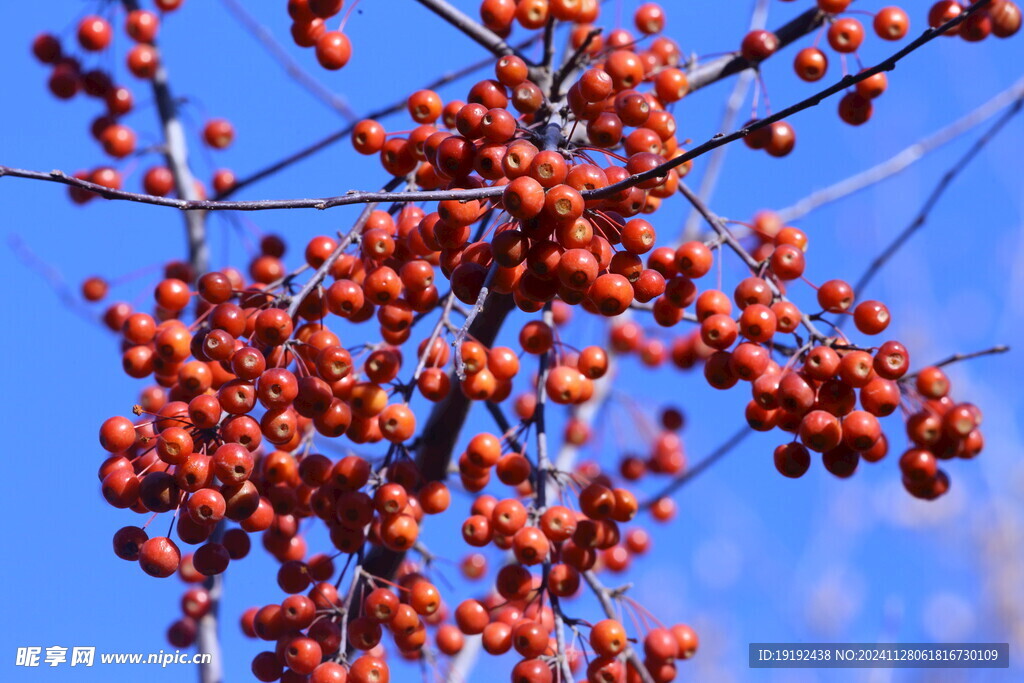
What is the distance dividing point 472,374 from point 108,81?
7.41ft

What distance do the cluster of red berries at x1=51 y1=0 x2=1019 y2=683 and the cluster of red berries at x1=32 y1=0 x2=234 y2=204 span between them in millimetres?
1180

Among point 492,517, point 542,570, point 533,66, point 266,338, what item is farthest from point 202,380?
point 533,66

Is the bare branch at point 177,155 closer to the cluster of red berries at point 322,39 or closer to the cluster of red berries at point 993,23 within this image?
Answer: the cluster of red berries at point 322,39

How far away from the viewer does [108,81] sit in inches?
152

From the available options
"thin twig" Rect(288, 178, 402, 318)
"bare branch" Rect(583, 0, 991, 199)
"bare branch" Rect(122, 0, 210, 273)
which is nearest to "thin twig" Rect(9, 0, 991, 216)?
"bare branch" Rect(583, 0, 991, 199)

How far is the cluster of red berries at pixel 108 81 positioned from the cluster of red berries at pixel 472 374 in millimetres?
1180

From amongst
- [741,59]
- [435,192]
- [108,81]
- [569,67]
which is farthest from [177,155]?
[435,192]

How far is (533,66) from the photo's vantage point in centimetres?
275

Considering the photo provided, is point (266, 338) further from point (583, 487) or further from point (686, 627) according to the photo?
point (686, 627)

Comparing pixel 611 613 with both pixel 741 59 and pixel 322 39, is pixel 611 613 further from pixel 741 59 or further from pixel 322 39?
pixel 322 39

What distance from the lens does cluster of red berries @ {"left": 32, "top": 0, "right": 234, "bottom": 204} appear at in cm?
383

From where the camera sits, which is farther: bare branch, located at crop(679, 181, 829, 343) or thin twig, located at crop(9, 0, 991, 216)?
bare branch, located at crop(679, 181, 829, 343)

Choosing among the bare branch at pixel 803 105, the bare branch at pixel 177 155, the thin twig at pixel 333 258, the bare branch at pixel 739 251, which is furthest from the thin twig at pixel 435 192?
the bare branch at pixel 177 155

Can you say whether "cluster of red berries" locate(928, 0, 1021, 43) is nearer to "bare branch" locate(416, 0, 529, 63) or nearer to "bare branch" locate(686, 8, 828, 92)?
"bare branch" locate(686, 8, 828, 92)
